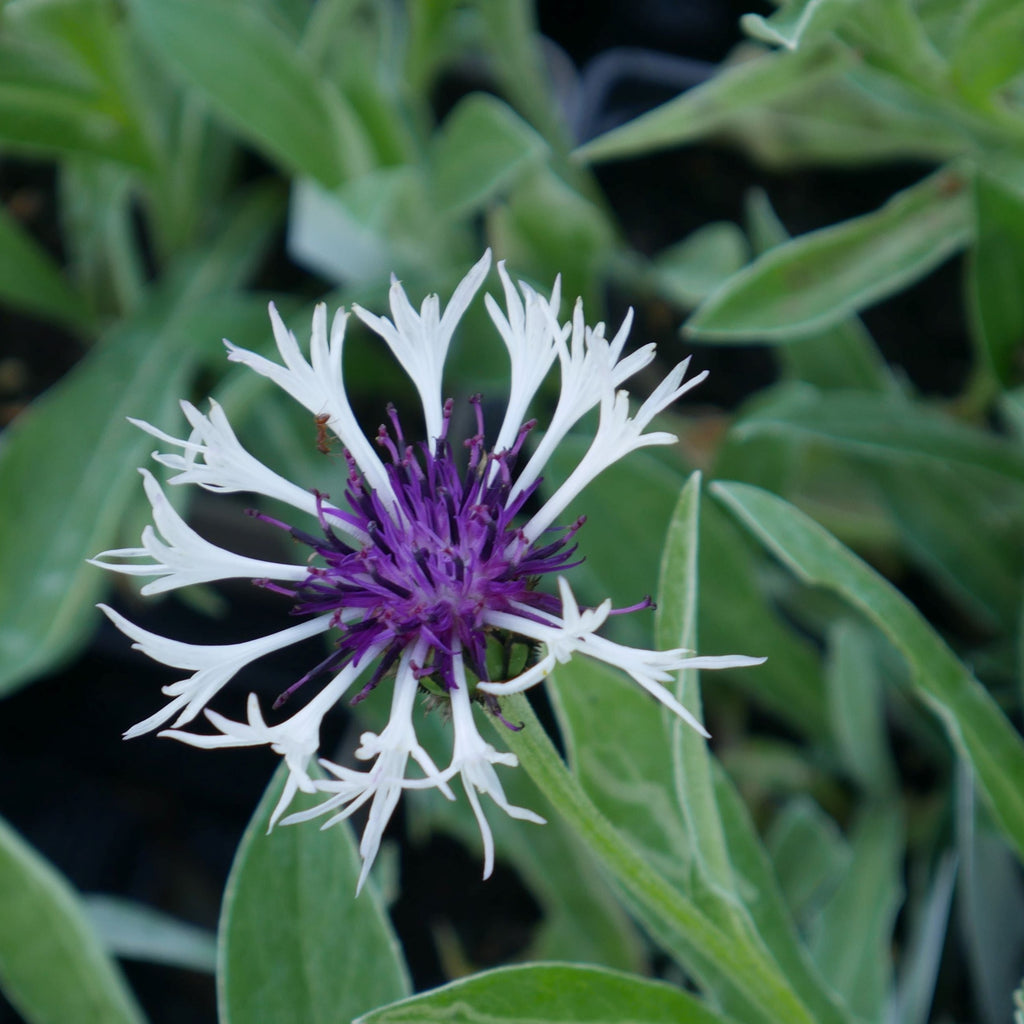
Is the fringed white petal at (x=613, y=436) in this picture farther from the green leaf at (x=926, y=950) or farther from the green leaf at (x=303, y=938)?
the green leaf at (x=926, y=950)

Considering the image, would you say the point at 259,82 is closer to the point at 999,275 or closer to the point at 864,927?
the point at 999,275

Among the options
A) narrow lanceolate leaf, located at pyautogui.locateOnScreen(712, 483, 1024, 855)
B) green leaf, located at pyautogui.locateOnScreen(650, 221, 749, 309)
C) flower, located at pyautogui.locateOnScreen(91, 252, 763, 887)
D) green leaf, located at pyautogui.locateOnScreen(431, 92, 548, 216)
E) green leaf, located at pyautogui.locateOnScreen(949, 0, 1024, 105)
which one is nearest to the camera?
flower, located at pyautogui.locateOnScreen(91, 252, 763, 887)

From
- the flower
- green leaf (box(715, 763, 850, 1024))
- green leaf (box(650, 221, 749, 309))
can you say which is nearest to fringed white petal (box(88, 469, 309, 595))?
the flower

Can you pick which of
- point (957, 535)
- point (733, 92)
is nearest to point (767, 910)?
point (957, 535)

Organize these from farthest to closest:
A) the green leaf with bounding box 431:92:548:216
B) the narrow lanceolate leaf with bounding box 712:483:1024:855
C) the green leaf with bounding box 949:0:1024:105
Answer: the green leaf with bounding box 431:92:548:216, the green leaf with bounding box 949:0:1024:105, the narrow lanceolate leaf with bounding box 712:483:1024:855

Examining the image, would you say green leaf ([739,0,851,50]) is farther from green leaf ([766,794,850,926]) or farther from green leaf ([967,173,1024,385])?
green leaf ([766,794,850,926])

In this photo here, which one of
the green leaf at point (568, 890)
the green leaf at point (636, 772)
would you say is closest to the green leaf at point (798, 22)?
the green leaf at point (636, 772)
